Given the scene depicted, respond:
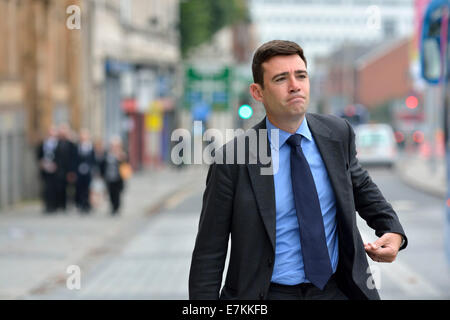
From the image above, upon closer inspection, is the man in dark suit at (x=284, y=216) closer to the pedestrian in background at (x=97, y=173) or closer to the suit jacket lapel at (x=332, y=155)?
the suit jacket lapel at (x=332, y=155)

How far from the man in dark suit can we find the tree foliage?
52.1 m

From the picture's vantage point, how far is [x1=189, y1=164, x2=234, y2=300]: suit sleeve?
142 inches

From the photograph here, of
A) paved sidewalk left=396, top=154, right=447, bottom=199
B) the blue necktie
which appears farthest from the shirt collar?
paved sidewalk left=396, top=154, right=447, bottom=199

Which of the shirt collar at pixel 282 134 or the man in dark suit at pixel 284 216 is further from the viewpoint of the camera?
the shirt collar at pixel 282 134

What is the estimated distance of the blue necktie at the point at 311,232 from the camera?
359 cm

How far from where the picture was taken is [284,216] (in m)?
3.64

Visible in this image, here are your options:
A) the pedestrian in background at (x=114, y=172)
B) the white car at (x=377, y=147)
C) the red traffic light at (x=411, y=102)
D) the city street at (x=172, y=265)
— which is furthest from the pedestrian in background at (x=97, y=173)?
the red traffic light at (x=411, y=102)

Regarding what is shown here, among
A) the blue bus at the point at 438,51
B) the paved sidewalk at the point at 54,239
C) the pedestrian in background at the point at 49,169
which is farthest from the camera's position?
the pedestrian in background at the point at 49,169

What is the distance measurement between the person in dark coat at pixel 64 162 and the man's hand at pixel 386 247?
18047mm

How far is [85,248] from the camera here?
49.5 feet

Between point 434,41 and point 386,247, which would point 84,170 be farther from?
point 386,247

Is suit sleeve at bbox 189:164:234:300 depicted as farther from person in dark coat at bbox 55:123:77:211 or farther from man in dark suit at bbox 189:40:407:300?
person in dark coat at bbox 55:123:77:211

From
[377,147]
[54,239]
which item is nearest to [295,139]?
[54,239]
